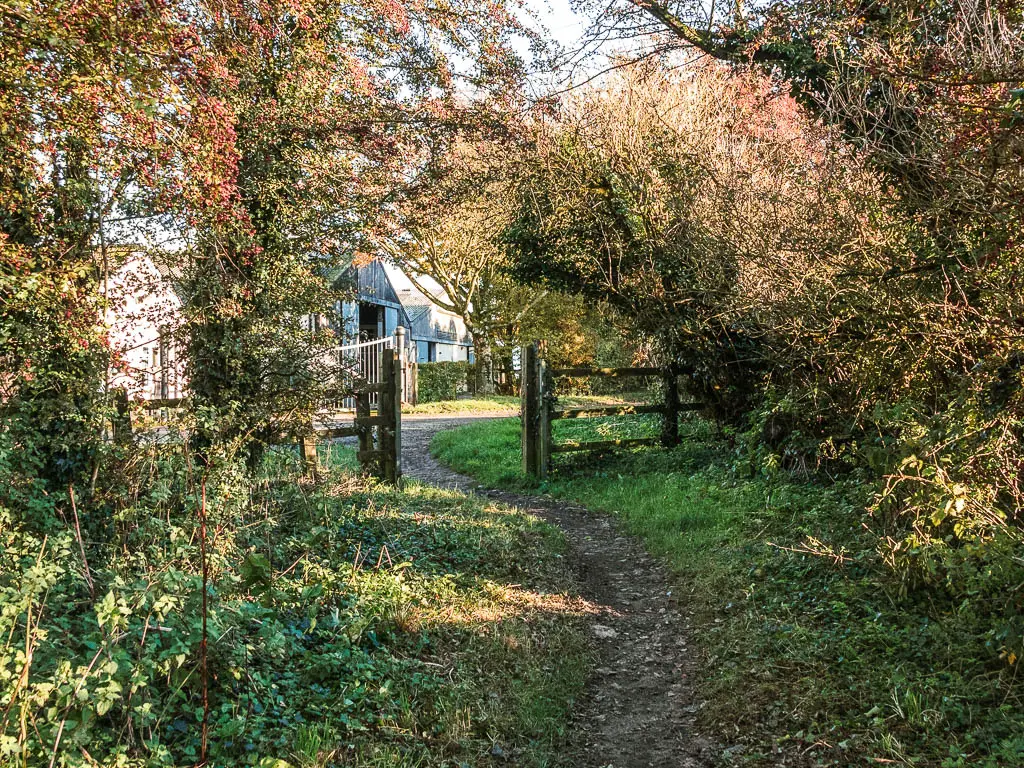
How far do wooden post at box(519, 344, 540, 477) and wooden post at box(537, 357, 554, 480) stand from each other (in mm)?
48

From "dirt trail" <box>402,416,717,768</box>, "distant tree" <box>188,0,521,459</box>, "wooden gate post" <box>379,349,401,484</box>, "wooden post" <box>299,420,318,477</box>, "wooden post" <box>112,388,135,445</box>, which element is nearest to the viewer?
"dirt trail" <box>402,416,717,768</box>

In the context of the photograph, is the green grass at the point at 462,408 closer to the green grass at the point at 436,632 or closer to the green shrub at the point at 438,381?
the green shrub at the point at 438,381

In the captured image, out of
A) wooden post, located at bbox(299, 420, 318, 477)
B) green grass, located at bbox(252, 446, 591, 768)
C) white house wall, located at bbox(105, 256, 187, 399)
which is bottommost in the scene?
green grass, located at bbox(252, 446, 591, 768)

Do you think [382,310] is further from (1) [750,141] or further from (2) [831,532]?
(2) [831,532]

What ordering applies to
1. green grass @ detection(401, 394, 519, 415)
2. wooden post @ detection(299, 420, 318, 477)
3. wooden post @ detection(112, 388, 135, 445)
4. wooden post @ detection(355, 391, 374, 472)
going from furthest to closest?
green grass @ detection(401, 394, 519, 415) < wooden post @ detection(355, 391, 374, 472) < wooden post @ detection(299, 420, 318, 477) < wooden post @ detection(112, 388, 135, 445)

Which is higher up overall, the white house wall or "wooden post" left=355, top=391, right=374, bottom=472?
the white house wall

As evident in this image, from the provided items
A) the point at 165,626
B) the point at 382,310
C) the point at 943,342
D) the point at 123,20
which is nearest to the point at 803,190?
the point at 943,342

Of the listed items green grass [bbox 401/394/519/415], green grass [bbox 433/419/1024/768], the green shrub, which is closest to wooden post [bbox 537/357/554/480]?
green grass [bbox 433/419/1024/768]

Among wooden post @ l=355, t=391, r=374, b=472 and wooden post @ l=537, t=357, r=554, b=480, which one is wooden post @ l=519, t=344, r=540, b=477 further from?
wooden post @ l=355, t=391, r=374, b=472

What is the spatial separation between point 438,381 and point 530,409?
60.0 feet

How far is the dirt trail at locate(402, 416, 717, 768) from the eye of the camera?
4082mm

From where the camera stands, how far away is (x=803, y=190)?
22.5 ft

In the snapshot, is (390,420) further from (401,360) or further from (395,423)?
(401,360)

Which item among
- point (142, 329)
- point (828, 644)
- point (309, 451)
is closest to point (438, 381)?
point (309, 451)
